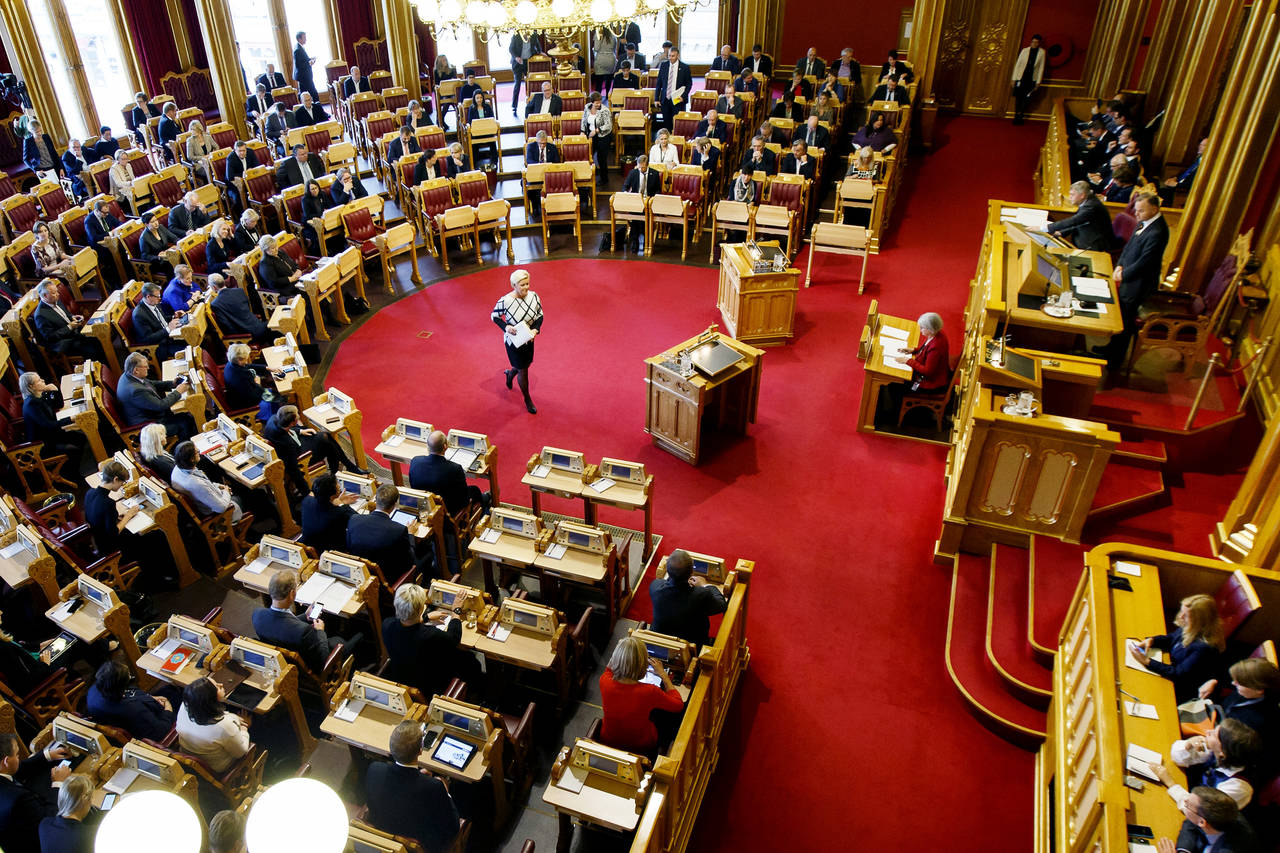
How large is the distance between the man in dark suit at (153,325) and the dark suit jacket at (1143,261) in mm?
9360

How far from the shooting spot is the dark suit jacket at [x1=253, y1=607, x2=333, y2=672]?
5.56 meters

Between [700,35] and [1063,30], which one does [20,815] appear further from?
[700,35]

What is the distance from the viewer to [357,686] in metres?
5.17

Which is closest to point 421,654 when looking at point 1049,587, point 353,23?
point 1049,587

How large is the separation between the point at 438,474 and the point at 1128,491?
5.50 m

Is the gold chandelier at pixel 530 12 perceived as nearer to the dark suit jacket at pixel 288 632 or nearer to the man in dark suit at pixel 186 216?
the dark suit jacket at pixel 288 632

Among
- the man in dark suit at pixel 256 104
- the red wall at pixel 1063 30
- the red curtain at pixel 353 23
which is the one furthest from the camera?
the red curtain at pixel 353 23

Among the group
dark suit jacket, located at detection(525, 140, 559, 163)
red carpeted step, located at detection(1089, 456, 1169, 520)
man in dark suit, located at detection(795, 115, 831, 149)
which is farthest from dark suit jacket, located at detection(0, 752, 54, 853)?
man in dark suit, located at detection(795, 115, 831, 149)

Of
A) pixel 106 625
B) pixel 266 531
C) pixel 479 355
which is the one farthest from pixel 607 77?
pixel 106 625

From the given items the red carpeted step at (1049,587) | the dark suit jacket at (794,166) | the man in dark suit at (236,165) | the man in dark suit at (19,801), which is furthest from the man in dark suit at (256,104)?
the red carpeted step at (1049,587)

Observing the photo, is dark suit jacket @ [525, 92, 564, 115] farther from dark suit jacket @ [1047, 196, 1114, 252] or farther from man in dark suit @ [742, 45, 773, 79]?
dark suit jacket @ [1047, 196, 1114, 252]

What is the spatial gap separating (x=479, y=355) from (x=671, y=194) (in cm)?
436

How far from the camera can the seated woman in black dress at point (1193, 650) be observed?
4535 millimetres

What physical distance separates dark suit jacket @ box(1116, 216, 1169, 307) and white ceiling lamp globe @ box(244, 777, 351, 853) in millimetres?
7748
